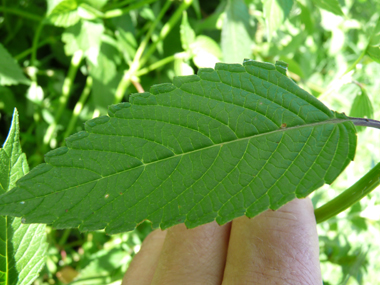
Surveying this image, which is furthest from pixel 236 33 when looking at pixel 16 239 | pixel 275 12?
pixel 16 239

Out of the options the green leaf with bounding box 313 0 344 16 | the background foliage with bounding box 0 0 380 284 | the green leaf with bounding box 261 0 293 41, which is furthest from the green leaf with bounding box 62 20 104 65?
the green leaf with bounding box 313 0 344 16

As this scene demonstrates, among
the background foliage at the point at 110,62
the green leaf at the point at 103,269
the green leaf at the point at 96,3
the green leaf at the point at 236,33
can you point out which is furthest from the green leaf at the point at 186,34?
the green leaf at the point at 103,269

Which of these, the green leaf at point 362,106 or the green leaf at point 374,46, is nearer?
the green leaf at point 374,46

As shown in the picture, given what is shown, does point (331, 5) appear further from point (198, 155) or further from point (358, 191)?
point (198, 155)

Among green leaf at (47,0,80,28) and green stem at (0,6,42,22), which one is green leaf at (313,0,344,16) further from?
green stem at (0,6,42,22)

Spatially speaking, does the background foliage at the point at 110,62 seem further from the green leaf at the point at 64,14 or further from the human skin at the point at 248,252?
the human skin at the point at 248,252

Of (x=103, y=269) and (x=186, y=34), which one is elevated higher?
(x=186, y=34)
